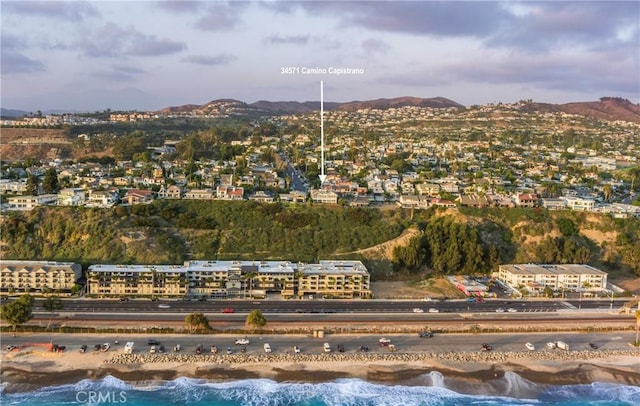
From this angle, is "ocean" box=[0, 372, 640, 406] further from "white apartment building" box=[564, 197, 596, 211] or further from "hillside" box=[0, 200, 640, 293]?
"white apartment building" box=[564, 197, 596, 211]

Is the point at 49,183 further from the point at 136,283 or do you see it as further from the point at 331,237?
the point at 331,237

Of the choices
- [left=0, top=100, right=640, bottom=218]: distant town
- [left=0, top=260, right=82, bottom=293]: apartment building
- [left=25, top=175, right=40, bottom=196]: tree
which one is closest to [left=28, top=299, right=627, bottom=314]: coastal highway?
[left=0, top=260, right=82, bottom=293]: apartment building

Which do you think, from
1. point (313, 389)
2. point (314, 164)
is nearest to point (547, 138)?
point (314, 164)

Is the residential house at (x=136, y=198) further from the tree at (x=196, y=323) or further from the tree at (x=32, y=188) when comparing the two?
the tree at (x=196, y=323)

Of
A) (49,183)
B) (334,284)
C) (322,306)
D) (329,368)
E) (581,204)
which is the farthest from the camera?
(49,183)

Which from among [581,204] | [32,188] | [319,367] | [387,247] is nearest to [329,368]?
[319,367]

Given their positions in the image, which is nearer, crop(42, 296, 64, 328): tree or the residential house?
crop(42, 296, 64, 328): tree
